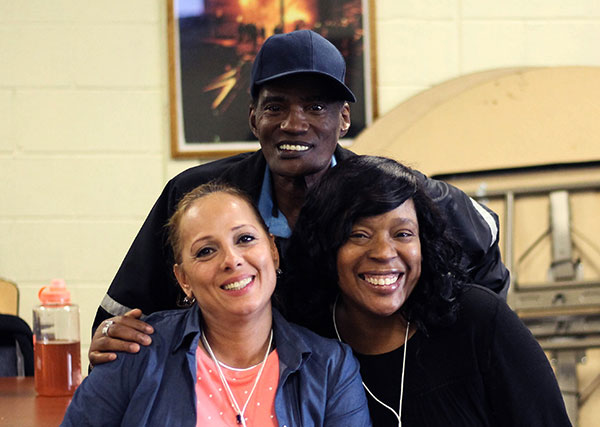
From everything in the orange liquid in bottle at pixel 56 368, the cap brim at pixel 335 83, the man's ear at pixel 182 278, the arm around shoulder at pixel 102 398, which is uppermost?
the cap brim at pixel 335 83

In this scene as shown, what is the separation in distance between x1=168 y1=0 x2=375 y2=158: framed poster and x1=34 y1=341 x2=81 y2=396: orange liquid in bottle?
1072 mm

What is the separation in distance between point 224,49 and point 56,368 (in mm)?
1352

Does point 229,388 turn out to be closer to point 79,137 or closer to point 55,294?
point 55,294

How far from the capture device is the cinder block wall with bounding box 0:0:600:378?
2559mm

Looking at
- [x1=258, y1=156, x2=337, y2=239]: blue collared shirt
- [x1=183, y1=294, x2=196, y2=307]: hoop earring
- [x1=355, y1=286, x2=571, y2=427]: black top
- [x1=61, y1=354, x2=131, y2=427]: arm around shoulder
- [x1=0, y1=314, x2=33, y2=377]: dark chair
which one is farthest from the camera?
[x1=0, y1=314, x2=33, y2=377]: dark chair

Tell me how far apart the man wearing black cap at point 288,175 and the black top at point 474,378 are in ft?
0.85

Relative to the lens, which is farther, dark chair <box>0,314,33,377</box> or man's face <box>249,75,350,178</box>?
dark chair <box>0,314,33,377</box>

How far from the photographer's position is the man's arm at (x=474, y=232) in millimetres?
1559

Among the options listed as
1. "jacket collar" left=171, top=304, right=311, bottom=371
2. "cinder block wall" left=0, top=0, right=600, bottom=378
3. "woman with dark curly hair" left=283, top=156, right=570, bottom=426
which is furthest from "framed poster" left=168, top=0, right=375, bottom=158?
"jacket collar" left=171, top=304, right=311, bottom=371

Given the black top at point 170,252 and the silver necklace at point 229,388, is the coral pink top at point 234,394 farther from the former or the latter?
the black top at point 170,252

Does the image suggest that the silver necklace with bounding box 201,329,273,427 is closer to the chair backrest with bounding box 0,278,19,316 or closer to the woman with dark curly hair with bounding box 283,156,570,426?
the woman with dark curly hair with bounding box 283,156,570,426

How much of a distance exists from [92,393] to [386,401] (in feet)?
1.63

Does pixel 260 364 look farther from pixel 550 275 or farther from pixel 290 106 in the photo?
pixel 550 275

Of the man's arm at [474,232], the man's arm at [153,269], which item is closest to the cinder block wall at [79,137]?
the man's arm at [153,269]
